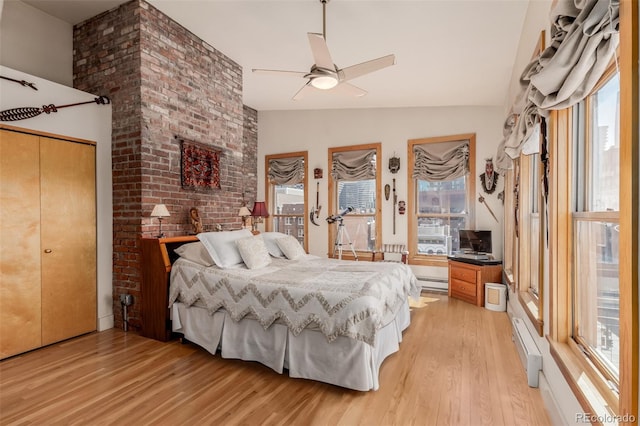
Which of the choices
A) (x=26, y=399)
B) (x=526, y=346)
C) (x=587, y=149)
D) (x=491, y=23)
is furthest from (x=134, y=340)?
(x=491, y=23)

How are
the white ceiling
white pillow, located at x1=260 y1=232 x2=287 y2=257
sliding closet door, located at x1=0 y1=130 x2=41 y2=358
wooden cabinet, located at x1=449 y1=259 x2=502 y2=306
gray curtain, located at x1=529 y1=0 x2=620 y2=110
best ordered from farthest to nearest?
wooden cabinet, located at x1=449 y1=259 x2=502 y2=306, white pillow, located at x1=260 y1=232 x2=287 y2=257, the white ceiling, sliding closet door, located at x1=0 y1=130 x2=41 y2=358, gray curtain, located at x1=529 y1=0 x2=620 y2=110

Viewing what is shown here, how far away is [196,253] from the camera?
3.38 meters

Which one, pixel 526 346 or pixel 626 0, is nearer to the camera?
pixel 626 0

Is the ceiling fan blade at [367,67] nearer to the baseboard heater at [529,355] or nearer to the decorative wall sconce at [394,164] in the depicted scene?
the baseboard heater at [529,355]

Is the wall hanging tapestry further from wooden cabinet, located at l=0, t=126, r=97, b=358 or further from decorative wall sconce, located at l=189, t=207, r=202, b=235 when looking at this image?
wooden cabinet, located at l=0, t=126, r=97, b=358

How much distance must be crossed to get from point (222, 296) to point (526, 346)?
253cm

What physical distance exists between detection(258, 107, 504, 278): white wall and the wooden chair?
0.12m

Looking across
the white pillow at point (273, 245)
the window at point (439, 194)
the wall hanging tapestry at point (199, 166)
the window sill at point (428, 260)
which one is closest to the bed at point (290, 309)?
the white pillow at point (273, 245)

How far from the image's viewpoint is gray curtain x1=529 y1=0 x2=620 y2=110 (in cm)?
120

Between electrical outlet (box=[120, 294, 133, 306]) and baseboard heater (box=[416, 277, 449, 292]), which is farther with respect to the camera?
baseboard heater (box=[416, 277, 449, 292])

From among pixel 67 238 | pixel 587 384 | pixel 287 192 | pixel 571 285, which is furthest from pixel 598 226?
pixel 287 192

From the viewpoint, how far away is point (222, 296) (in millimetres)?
2893

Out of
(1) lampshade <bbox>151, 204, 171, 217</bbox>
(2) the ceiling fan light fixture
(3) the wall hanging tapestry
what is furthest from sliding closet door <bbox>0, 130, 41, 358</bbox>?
(2) the ceiling fan light fixture

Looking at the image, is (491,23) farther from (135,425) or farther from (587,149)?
(135,425)
